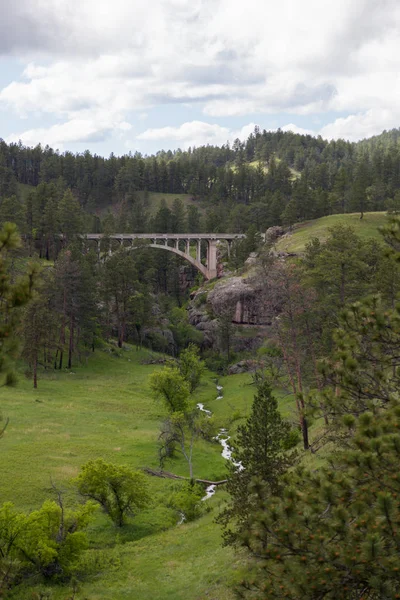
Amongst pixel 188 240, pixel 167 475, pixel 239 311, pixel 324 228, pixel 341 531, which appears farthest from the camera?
pixel 188 240

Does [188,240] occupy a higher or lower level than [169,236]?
lower

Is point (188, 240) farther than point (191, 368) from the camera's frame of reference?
Yes

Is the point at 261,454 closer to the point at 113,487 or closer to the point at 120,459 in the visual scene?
the point at 113,487

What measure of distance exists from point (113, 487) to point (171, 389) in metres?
15.1

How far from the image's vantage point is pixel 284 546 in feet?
28.7

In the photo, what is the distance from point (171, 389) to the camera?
39281 millimetres

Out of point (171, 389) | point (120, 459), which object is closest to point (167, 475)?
point (120, 459)

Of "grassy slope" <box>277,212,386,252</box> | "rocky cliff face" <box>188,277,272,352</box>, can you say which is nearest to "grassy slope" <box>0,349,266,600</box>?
"rocky cliff face" <box>188,277,272,352</box>

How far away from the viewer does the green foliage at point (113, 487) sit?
932 inches

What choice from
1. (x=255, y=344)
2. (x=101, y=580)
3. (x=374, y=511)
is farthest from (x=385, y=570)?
(x=255, y=344)

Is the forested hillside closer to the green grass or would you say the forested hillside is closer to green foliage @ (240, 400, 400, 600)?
the green grass

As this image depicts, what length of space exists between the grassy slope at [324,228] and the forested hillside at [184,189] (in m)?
2.23

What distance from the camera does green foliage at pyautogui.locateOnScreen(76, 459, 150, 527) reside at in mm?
23672

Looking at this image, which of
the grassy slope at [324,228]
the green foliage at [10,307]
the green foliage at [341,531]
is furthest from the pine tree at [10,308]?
the grassy slope at [324,228]
